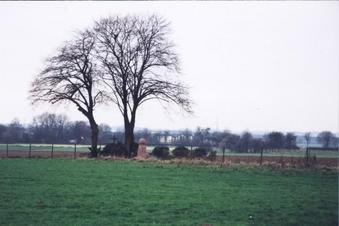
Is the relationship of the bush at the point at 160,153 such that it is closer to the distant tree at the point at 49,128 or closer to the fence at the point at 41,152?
the fence at the point at 41,152

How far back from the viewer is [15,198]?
11812 millimetres

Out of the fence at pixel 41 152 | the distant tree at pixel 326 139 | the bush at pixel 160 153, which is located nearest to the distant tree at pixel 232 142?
the fence at pixel 41 152

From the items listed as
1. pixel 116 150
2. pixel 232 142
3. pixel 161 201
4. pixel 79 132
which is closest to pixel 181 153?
pixel 116 150

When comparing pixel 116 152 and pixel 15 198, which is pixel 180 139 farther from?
pixel 15 198

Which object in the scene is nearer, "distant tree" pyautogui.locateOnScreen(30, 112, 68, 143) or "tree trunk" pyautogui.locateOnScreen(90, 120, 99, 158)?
"tree trunk" pyautogui.locateOnScreen(90, 120, 99, 158)

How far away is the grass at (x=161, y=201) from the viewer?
977 cm

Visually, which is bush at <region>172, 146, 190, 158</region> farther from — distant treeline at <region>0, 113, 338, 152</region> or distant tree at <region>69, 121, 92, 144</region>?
distant tree at <region>69, 121, 92, 144</region>

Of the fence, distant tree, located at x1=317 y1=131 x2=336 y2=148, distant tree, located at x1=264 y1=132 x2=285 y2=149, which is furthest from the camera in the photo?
distant tree, located at x1=317 y1=131 x2=336 y2=148

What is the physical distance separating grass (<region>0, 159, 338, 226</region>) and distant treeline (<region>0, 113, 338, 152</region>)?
45.7 metres

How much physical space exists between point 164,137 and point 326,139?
118 ft

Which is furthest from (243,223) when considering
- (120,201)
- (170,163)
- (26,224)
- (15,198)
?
(170,163)

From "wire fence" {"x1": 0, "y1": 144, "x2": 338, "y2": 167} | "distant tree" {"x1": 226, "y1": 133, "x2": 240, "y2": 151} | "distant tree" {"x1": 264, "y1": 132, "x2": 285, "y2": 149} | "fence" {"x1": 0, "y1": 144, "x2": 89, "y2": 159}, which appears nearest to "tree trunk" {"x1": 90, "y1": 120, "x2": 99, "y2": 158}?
"wire fence" {"x1": 0, "y1": 144, "x2": 338, "y2": 167}

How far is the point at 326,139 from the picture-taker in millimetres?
88250

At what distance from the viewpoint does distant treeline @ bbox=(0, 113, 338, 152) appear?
65188 millimetres
